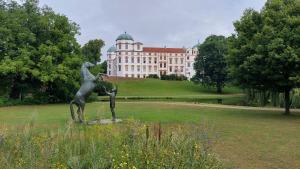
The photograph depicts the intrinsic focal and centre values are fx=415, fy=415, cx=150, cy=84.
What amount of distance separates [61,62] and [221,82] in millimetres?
41247

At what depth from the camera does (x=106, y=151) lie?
7.13 metres

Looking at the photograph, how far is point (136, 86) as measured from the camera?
8175 centimetres

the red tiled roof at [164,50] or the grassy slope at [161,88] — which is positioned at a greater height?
the red tiled roof at [164,50]

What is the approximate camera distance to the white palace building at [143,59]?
127312mm

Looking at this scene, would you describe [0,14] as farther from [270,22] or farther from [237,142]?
[237,142]

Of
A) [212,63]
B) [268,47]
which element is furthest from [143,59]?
[268,47]

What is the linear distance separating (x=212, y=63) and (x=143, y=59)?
176 feet

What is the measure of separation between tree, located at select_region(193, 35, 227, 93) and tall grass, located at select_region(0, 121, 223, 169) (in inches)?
2718

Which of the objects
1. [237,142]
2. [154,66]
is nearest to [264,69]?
[237,142]

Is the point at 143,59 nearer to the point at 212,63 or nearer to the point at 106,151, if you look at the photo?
the point at 212,63

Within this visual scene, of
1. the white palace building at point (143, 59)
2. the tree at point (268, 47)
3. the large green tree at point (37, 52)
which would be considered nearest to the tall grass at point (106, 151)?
the tree at point (268, 47)

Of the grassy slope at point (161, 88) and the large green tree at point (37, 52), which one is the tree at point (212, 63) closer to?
the grassy slope at point (161, 88)

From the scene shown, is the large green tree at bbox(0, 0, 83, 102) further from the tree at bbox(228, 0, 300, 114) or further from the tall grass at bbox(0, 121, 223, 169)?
the tall grass at bbox(0, 121, 223, 169)

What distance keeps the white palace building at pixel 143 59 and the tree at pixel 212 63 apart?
46986 mm
